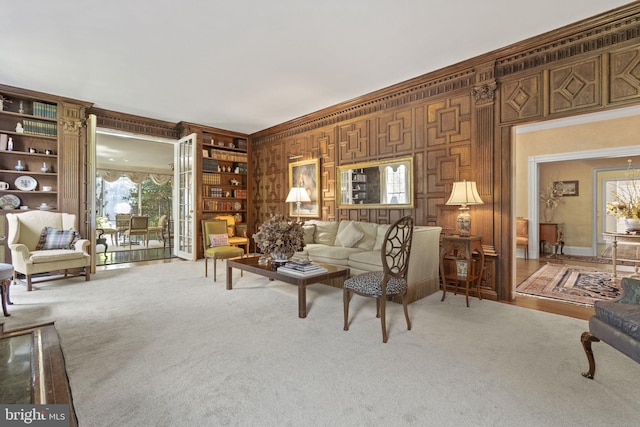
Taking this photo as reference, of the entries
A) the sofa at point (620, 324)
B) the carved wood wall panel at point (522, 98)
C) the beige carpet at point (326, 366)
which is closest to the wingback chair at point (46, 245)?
the beige carpet at point (326, 366)

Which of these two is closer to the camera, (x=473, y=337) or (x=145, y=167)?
(x=473, y=337)

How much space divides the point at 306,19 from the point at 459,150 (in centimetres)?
242

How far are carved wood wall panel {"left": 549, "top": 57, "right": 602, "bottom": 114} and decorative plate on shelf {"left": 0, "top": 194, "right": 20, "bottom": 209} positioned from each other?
7480 millimetres

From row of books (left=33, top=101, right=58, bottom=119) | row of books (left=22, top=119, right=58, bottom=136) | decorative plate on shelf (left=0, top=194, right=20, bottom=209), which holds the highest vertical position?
row of books (left=33, top=101, right=58, bottom=119)

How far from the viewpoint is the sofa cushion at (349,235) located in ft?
14.8

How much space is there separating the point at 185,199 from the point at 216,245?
2.29 metres

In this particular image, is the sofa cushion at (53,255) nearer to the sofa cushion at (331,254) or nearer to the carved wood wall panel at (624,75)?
the sofa cushion at (331,254)

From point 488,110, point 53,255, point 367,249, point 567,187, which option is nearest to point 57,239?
point 53,255

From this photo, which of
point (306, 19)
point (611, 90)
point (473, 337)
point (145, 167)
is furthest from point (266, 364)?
point (145, 167)

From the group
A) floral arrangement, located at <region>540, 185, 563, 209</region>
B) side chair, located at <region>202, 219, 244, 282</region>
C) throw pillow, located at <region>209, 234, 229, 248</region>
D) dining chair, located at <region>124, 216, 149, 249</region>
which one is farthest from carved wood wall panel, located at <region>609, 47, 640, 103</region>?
dining chair, located at <region>124, 216, 149, 249</region>

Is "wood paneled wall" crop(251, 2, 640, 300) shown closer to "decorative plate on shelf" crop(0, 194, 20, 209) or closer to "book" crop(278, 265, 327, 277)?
"book" crop(278, 265, 327, 277)

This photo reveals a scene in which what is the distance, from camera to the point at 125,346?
236 centimetres

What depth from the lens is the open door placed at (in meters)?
6.31

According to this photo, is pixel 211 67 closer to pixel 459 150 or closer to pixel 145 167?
pixel 459 150
